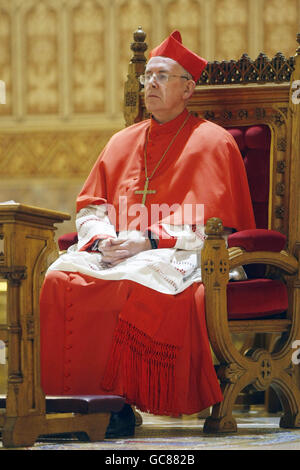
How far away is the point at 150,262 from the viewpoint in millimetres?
4168

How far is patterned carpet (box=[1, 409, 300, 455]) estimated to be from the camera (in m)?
3.37

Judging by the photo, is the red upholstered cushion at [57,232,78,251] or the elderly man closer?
the elderly man

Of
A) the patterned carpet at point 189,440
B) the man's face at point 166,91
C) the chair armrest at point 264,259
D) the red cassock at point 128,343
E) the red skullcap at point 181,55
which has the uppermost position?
the red skullcap at point 181,55

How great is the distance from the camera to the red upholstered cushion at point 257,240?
4.25 metres

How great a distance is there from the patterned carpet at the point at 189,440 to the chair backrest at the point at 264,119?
90 cm

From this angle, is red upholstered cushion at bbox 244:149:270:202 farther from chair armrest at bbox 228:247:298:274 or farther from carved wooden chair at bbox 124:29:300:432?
chair armrest at bbox 228:247:298:274

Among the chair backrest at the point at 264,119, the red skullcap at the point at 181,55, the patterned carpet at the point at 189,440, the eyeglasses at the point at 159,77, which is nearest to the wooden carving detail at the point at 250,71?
the chair backrest at the point at 264,119

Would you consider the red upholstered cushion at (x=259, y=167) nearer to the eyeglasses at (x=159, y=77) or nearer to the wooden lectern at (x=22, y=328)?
the eyeglasses at (x=159, y=77)

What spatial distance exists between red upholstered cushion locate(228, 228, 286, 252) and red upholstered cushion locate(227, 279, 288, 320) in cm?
14

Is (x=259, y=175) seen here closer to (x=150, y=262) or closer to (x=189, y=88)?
(x=189, y=88)

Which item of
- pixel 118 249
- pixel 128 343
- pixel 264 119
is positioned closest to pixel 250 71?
pixel 264 119

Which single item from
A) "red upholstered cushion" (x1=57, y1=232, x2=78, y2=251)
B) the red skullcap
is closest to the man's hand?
"red upholstered cushion" (x1=57, y1=232, x2=78, y2=251)

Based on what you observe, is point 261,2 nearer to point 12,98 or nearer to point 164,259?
point 12,98

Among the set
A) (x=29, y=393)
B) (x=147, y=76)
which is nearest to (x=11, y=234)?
(x=29, y=393)
